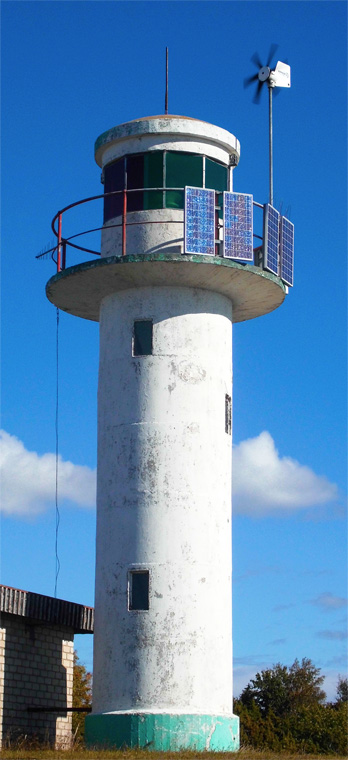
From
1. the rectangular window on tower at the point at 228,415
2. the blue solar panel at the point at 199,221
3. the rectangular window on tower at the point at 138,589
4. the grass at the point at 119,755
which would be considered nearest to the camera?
the grass at the point at 119,755

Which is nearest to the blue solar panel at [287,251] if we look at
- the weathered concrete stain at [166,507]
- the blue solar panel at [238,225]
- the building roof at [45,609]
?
the blue solar panel at [238,225]

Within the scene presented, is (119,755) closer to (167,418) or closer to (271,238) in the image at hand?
(167,418)

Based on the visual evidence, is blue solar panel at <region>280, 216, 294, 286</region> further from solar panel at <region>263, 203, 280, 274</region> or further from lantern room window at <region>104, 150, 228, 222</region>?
lantern room window at <region>104, 150, 228, 222</region>

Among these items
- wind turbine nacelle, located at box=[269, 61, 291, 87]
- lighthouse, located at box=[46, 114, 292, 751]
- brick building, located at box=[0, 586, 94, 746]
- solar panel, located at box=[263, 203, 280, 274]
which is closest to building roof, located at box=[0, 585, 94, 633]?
brick building, located at box=[0, 586, 94, 746]

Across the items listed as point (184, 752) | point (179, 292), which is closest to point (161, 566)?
point (184, 752)

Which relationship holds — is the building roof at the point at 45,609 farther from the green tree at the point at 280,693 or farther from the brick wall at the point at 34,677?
the green tree at the point at 280,693

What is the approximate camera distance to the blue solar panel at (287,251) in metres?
28.0

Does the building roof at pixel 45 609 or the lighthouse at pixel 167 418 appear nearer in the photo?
the lighthouse at pixel 167 418

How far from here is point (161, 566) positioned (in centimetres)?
2552

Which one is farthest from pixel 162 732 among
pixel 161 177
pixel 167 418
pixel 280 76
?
pixel 280 76

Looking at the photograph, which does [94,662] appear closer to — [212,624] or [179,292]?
[212,624]

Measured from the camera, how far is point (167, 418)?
86.2 ft

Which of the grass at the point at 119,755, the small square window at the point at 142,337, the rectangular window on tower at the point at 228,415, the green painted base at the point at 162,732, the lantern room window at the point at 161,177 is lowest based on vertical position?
the grass at the point at 119,755

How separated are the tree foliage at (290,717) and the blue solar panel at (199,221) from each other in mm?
11451
